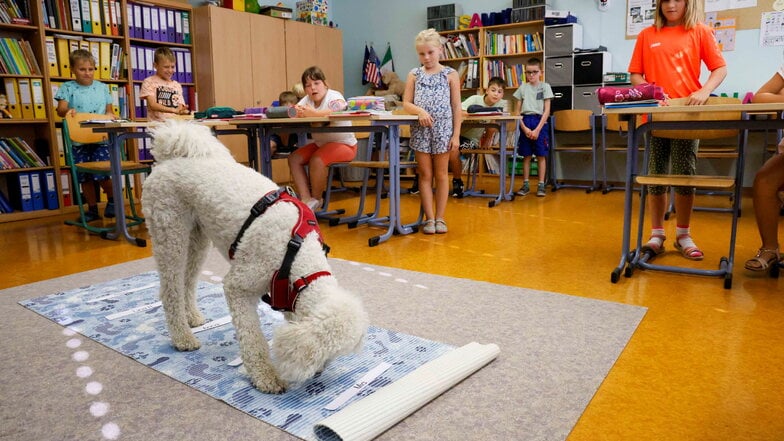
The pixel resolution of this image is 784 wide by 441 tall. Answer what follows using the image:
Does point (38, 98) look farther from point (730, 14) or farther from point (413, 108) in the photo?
point (730, 14)

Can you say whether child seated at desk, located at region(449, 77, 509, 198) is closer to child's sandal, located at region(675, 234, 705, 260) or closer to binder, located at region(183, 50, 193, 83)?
child's sandal, located at region(675, 234, 705, 260)

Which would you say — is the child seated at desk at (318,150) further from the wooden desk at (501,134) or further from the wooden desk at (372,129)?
the wooden desk at (501,134)

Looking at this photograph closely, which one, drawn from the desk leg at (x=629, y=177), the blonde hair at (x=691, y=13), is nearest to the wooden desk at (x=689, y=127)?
the desk leg at (x=629, y=177)

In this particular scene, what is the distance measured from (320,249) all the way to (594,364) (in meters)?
0.88

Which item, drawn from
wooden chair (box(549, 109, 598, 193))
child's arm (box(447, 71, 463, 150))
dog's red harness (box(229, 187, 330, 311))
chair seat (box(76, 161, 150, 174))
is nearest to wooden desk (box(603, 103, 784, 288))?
child's arm (box(447, 71, 463, 150))

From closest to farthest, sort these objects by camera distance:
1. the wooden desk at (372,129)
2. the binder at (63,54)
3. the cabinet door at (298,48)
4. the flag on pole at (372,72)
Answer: the wooden desk at (372,129), the binder at (63,54), the cabinet door at (298,48), the flag on pole at (372,72)

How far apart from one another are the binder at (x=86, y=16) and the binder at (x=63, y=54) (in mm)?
218

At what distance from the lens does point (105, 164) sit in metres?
3.88

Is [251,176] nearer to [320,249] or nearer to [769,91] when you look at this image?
[320,249]

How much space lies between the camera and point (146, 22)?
5.38 metres

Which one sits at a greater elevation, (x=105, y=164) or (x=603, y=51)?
(x=603, y=51)

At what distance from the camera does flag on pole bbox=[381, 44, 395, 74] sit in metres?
7.68

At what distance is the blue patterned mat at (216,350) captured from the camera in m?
1.46

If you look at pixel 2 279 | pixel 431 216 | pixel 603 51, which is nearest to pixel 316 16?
pixel 603 51
